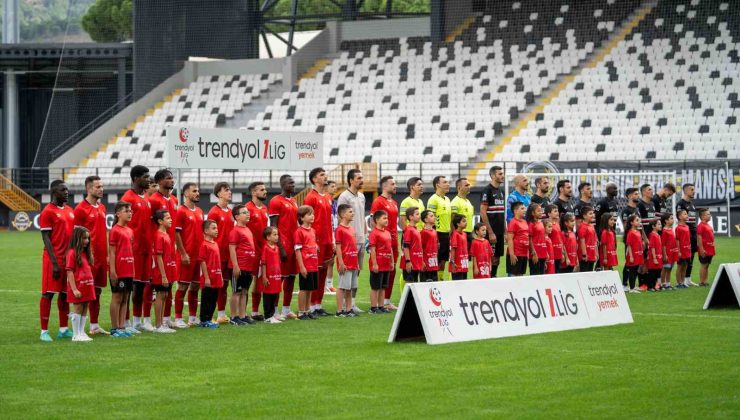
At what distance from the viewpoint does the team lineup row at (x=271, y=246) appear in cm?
1206

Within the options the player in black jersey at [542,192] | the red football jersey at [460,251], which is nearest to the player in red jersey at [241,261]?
the red football jersey at [460,251]

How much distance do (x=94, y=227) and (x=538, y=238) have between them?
21.4 feet

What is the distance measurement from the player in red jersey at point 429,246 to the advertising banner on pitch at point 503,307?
276cm

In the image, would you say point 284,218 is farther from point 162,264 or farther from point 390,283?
point 162,264

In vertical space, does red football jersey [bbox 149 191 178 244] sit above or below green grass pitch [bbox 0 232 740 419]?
above

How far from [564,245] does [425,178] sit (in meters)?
19.7

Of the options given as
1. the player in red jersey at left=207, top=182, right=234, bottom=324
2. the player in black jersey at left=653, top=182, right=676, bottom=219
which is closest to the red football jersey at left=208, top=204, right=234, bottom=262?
the player in red jersey at left=207, top=182, right=234, bottom=324

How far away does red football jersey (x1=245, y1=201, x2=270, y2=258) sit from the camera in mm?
14070

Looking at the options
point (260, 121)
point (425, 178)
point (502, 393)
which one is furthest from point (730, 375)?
point (260, 121)

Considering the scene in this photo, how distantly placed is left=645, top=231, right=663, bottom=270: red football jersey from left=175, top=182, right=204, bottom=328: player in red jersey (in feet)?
25.5

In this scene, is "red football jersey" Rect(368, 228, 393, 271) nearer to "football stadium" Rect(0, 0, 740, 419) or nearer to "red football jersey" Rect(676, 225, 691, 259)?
"football stadium" Rect(0, 0, 740, 419)

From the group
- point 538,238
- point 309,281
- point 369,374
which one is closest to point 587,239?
point 538,238

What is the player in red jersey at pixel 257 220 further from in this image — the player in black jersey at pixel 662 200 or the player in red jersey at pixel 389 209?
the player in black jersey at pixel 662 200

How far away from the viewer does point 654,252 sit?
1781cm
